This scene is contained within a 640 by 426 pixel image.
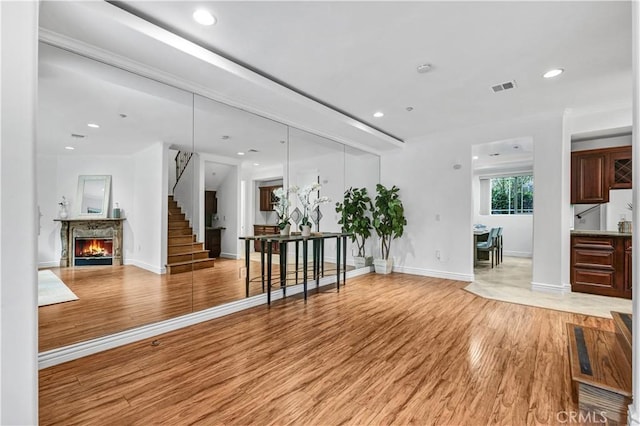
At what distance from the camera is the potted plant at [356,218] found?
586 centimetres

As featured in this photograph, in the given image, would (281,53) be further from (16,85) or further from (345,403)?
(345,403)

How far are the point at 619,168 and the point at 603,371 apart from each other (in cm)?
425

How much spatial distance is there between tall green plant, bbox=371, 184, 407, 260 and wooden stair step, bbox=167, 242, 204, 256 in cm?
350

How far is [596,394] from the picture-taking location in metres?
1.87

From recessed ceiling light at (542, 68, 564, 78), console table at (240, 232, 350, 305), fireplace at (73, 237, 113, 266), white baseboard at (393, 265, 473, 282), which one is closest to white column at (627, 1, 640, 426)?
recessed ceiling light at (542, 68, 564, 78)

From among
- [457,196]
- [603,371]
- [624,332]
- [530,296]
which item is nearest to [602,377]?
[603,371]

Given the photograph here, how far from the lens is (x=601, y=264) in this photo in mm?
4441

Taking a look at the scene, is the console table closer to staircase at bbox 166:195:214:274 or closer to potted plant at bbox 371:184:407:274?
staircase at bbox 166:195:214:274

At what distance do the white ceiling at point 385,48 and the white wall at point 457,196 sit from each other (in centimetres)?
76

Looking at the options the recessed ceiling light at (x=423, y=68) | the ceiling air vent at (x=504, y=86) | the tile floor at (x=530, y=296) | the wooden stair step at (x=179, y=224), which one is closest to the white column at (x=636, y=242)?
the recessed ceiling light at (x=423, y=68)

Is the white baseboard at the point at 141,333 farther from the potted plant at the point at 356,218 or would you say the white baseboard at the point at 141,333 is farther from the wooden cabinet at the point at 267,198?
the potted plant at the point at 356,218

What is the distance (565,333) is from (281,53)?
399cm

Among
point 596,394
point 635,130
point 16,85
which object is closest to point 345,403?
point 596,394

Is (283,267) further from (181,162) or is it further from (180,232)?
(181,162)
